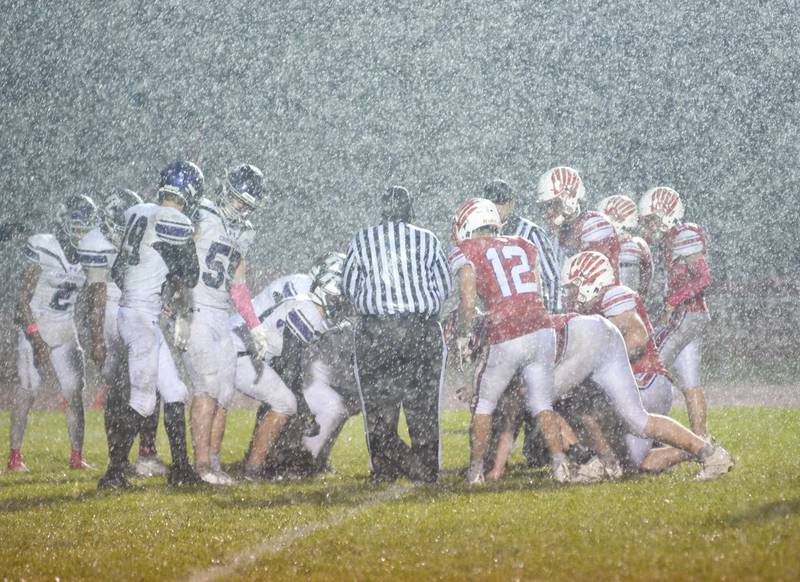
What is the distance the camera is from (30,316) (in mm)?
7617

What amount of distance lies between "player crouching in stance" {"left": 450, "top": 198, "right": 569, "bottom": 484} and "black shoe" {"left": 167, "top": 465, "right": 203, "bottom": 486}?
161 cm

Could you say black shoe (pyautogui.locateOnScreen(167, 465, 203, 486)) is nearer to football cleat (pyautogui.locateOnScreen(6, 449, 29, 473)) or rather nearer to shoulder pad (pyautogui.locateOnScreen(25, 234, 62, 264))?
football cleat (pyautogui.locateOnScreen(6, 449, 29, 473))

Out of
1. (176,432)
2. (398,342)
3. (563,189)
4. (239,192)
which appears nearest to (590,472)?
(398,342)

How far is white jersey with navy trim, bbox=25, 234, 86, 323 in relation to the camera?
7750mm

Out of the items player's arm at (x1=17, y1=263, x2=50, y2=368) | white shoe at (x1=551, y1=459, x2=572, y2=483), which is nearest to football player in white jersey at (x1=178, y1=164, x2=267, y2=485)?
player's arm at (x1=17, y1=263, x2=50, y2=368)

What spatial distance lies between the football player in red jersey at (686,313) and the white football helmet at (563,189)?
854mm

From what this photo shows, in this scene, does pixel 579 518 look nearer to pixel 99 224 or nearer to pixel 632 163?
pixel 99 224

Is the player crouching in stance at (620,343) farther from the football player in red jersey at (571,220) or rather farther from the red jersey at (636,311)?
the football player in red jersey at (571,220)

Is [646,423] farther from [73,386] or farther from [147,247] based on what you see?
[73,386]

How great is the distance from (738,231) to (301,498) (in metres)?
13.9

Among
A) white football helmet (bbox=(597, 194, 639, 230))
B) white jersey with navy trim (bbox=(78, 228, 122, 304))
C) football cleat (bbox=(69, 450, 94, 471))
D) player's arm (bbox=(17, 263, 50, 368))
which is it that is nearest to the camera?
white jersey with navy trim (bbox=(78, 228, 122, 304))

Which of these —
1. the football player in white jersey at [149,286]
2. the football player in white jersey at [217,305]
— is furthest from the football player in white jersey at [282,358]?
the football player in white jersey at [149,286]

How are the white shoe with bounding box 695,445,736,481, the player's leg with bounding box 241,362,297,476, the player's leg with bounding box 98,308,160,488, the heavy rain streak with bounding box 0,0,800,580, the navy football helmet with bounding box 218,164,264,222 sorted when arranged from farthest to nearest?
1. the navy football helmet with bounding box 218,164,264,222
2. the player's leg with bounding box 241,362,297,476
3. the player's leg with bounding box 98,308,160,488
4. the white shoe with bounding box 695,445,736,481
5. the heavy rain streak with bounding box 0,0,800,580

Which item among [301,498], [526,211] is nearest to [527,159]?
[526,211]
